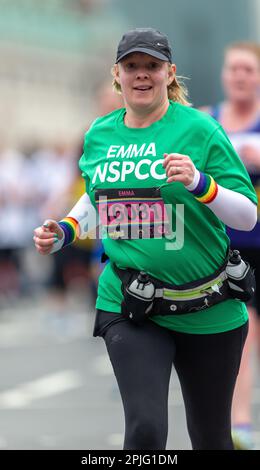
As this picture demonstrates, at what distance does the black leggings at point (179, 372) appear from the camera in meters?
5.30

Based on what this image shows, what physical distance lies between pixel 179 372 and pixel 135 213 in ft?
2.05

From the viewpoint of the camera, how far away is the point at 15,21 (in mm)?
101750

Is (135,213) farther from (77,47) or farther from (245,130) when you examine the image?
(77,47)

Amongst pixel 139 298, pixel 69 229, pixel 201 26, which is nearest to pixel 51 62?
pixel 201 26

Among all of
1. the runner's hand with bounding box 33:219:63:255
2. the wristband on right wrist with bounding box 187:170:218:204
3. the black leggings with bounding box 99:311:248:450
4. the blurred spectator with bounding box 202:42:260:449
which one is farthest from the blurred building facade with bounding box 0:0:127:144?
the wristband on right wrist with bounding box 187:170:218:204

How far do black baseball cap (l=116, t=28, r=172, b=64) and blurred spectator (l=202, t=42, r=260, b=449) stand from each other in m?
2.14

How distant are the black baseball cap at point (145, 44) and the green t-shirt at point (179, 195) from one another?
0.76ft

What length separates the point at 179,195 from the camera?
5.37 m

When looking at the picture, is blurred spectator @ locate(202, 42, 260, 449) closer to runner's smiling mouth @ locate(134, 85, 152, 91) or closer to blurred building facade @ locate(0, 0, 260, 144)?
runner's smiling mouth @ locate(134, 85, 152, 91)

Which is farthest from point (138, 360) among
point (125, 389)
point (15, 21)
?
point (15, 21)

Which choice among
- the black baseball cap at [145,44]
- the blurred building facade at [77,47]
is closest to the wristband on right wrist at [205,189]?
the black baseball cap at [145,44]

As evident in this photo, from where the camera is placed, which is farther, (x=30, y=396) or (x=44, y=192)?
(x=44, y=192)
